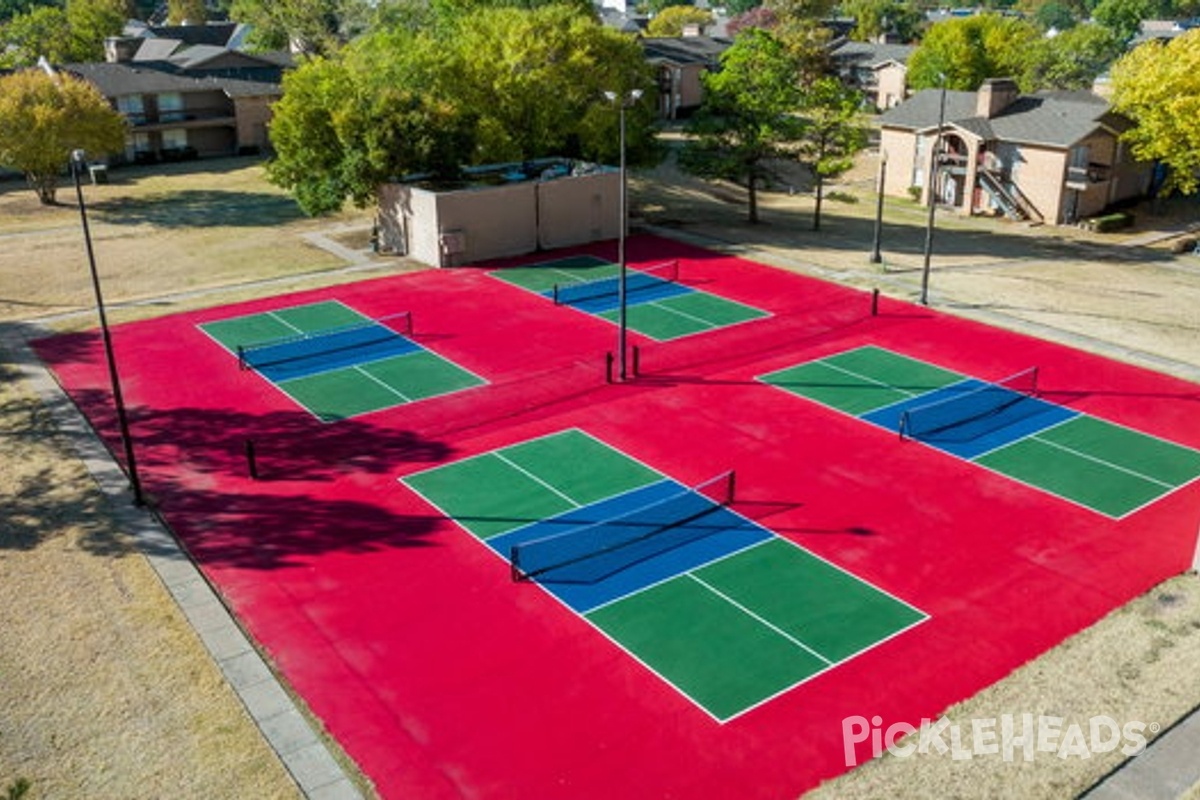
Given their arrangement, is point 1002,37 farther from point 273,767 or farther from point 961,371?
point 273,767

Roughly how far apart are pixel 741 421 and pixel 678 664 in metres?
11.8

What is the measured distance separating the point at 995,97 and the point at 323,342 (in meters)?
41.9

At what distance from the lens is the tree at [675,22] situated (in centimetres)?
12775

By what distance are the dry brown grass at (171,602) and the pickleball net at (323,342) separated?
255 inches

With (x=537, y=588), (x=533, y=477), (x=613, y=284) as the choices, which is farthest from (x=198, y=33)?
(x=537, y=588)

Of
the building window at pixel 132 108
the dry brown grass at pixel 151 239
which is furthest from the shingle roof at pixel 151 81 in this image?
the dry brown grass at pixel 151 239

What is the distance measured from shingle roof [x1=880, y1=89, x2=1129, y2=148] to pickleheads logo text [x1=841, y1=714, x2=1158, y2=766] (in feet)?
143

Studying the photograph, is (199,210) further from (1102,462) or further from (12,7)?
(12,7)

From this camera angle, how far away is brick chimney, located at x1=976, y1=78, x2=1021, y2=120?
58.3 metres

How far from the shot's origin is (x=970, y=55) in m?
85.3

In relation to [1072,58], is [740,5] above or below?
above

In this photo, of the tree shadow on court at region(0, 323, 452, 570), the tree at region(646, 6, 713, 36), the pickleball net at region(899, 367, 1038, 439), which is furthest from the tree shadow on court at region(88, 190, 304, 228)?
the tree at region(646, 6, 713, 36)

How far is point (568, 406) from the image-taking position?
31.1 metres

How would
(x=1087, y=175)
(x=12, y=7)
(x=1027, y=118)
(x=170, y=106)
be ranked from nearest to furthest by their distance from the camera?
(x=1087, y=175)
(x=1027, y=118)
(x=170, y=106)
(x=12, y=7)
